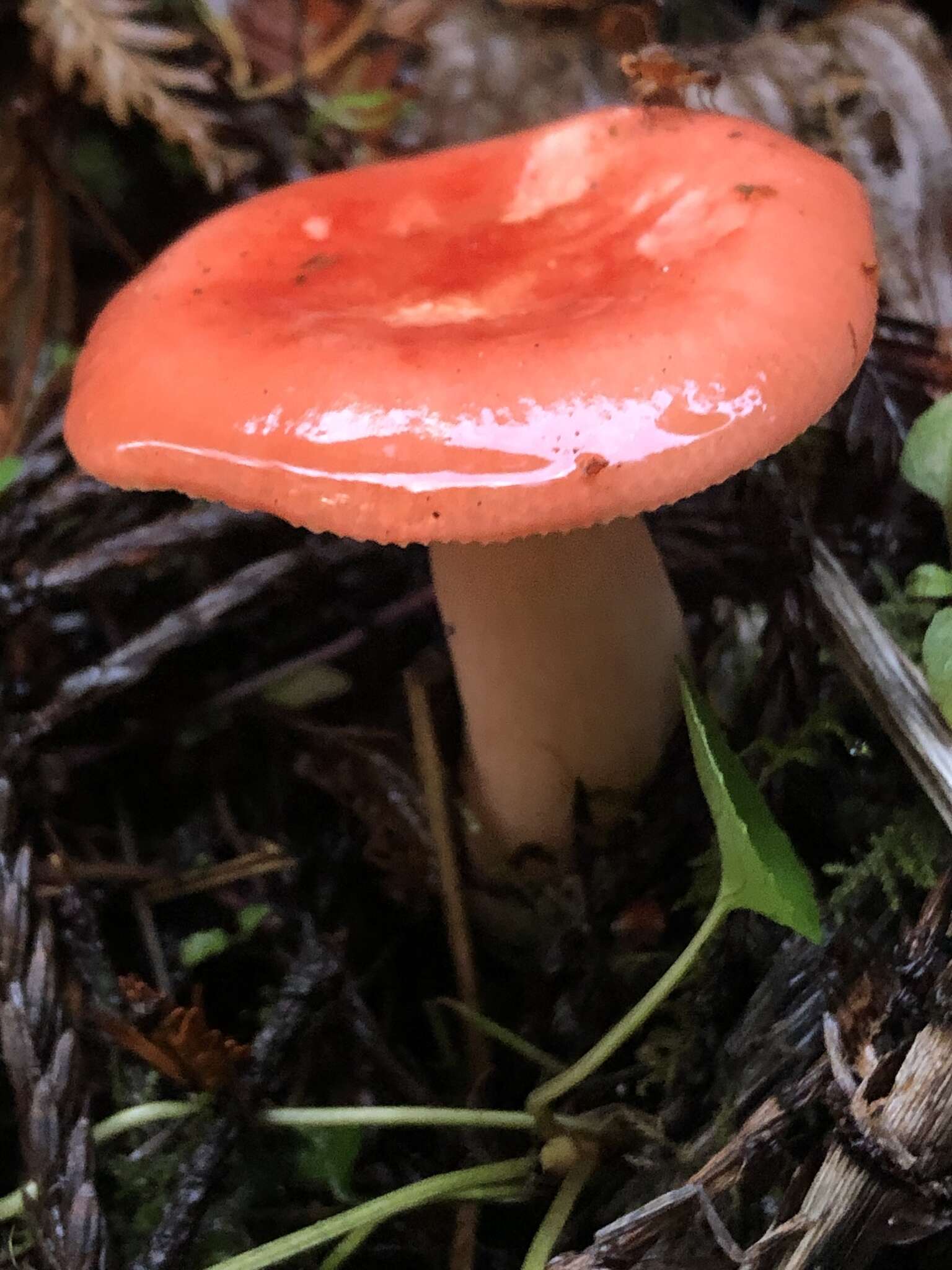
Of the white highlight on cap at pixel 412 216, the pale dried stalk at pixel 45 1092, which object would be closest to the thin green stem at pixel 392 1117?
the pale dried stalk at pixel 45 1092

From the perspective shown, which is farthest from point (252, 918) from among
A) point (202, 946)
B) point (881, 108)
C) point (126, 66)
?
point (881, 108)

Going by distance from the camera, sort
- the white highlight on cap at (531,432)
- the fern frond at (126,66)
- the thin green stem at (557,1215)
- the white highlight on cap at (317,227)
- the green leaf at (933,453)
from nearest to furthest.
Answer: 1. the white highlight on cap at (531,432)
2. the thin green stem at (557,1215)
3. the green leaf at (933,453)
4. the white highlight on cap at (317,227)
5. the fern frond at (126,66)

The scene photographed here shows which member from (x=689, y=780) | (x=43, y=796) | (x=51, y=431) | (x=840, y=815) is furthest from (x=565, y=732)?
(x=51, y=431)

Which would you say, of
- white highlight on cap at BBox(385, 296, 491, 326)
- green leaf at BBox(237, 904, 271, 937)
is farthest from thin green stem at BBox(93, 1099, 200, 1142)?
white highlight on cap at BBox(385, 296, 491, 326)

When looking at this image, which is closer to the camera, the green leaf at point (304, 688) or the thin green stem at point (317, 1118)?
the thin green stem at point (317, 1118)

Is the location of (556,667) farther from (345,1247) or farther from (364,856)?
(345,1247)

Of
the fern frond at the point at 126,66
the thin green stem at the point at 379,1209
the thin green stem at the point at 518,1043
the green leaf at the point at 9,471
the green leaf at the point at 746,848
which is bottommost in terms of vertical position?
the thin green stem at the point at 518,1043

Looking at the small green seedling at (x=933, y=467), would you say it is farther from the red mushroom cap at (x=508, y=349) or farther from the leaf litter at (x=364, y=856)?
the red mushroom cap at (x=508, y=349)
